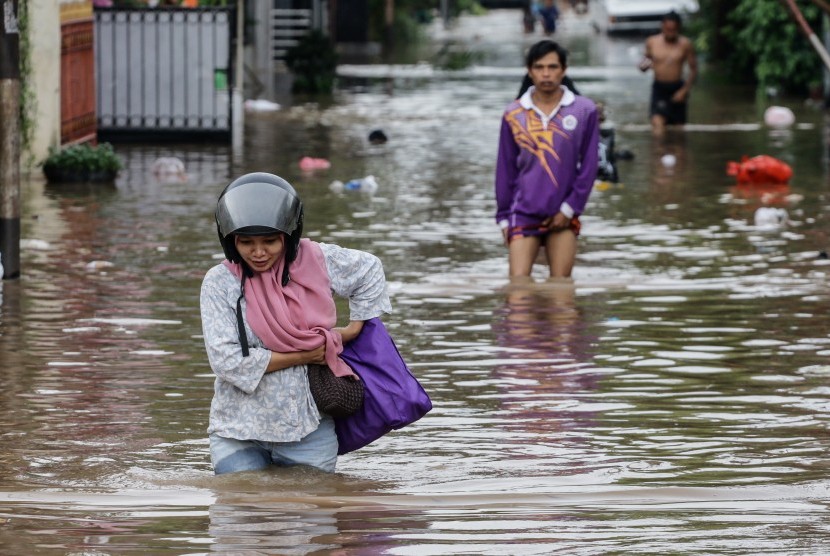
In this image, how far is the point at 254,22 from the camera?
3347 cm

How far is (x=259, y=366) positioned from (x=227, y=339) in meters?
0.13

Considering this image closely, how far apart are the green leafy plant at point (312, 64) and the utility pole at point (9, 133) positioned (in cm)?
2051

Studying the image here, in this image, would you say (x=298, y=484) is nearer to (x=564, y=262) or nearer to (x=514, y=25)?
(x=564, y=262)

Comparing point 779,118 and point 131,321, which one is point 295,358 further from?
point 779,118

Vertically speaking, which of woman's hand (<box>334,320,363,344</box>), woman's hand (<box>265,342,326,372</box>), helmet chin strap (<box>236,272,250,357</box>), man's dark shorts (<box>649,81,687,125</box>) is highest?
helmet chin strap (<box>236,272,250,357</box>)

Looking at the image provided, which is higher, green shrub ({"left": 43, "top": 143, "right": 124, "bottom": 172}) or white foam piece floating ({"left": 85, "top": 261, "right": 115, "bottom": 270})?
green shrub ({"left": 43, "top": 143, "right": 124, "bottom": 172})

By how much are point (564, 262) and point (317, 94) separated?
2071 cm

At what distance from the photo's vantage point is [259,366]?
19.4 feet

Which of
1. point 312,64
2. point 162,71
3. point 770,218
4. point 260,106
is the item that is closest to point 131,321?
point 770,218

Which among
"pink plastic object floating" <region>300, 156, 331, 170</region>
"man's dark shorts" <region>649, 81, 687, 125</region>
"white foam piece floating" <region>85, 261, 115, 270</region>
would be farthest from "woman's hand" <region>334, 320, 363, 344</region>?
"man's dark shorts" <region>649, 81, 687, 125</region>

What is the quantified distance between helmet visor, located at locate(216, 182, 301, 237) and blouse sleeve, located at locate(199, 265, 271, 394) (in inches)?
7.8

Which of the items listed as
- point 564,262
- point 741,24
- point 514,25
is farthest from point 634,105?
point 514,25

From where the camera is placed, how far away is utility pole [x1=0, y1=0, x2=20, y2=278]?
11117 millimetres

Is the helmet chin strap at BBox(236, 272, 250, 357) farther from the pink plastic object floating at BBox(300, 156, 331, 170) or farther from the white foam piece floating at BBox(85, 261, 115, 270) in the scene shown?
the pink plastic object floating at BBox(300, 156, 331, 170)
